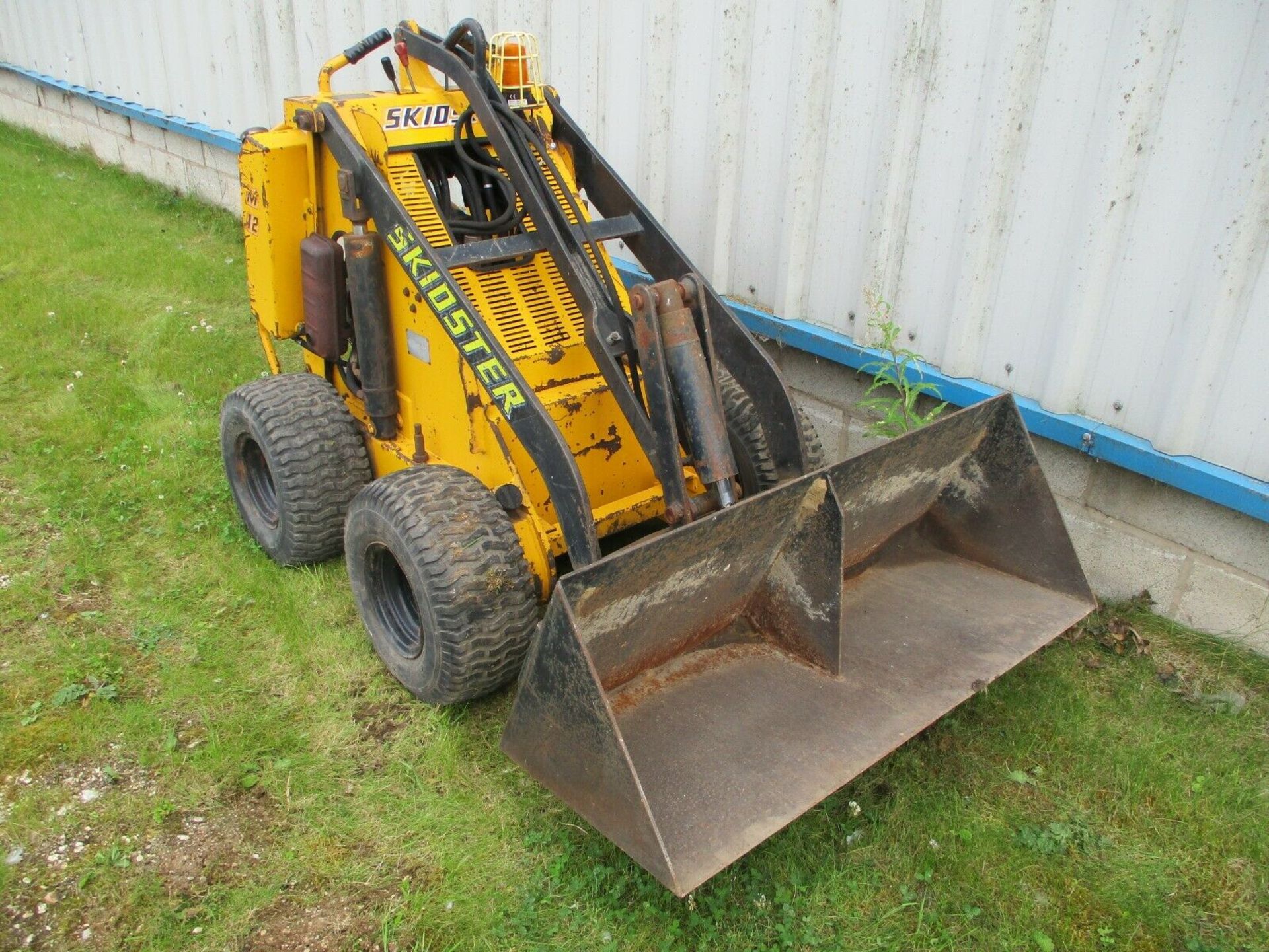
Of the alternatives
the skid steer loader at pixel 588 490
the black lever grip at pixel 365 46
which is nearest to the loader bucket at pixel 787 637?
the skid steer loader at pixel 588 490

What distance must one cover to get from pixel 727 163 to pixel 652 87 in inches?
22.1

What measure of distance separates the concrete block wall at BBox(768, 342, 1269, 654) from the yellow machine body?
1441mm

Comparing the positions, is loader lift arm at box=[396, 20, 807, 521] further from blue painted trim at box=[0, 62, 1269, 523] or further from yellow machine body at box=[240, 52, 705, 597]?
blue painted trim at box=[0, 62, 1269, 523]

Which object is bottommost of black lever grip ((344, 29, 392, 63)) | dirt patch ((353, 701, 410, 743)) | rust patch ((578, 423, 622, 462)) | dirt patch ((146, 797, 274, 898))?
dirt patch ((146, 797, 274, 898))

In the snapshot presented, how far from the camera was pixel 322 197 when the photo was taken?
12.3 feet

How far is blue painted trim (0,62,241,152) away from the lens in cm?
810

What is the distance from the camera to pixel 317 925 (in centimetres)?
268

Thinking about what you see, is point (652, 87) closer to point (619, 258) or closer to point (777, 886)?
point (619, 258)

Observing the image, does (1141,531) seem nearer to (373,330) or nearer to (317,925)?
(373,330)

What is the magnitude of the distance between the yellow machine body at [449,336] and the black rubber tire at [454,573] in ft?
0.50

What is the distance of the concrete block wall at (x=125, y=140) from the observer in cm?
852

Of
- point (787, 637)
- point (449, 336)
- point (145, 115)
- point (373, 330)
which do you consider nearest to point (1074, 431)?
point (787, 637)

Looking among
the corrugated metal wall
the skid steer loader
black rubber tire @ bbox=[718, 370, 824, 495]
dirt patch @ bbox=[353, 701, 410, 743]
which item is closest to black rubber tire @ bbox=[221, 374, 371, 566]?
the skid steer loader

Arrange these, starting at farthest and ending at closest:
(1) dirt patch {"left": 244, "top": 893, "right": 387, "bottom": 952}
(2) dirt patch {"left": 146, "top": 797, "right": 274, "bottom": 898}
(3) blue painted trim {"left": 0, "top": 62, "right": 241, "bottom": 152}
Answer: (3) blue painted trim {"left": 0, "top": 62, "right": 241, "bottom": 152}
(2) dirt patch {"left": 146, "top": 797, "right": 274, "bottom": 898}
(1) dirt patch {"left": 244, "top": 893, "right": 387, "bottom": 952}
